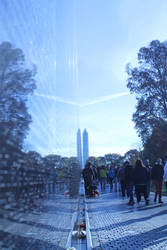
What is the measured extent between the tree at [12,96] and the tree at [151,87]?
79.8 ft

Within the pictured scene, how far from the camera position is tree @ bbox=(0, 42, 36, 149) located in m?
0.90

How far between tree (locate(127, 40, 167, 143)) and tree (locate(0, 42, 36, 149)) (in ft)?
79.8

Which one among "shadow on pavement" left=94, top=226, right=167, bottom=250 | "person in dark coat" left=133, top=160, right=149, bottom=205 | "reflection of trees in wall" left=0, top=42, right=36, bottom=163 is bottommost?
"shadow on pavement" left=94, top=226, right=167, bottom=250

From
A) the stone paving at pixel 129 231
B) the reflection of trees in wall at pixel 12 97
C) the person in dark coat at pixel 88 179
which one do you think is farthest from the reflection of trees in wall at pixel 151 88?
A: the reflection of trees in wall at pixel 12 97

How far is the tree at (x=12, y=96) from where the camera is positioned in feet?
2.95

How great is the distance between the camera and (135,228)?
17.7ft

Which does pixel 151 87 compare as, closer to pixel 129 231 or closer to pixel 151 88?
pixel 151 88

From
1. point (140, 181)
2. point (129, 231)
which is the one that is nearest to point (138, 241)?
point (129, 231)

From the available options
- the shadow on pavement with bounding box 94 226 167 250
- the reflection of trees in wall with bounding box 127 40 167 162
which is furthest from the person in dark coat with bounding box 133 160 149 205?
the reflection of trees in wall with bounding box 127 40 167 162

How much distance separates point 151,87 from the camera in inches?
1001

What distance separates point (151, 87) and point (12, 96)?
83.4 ft

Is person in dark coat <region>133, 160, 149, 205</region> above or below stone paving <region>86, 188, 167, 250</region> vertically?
above

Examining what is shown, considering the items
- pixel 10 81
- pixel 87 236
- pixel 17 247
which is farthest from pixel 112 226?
pixel 10 81

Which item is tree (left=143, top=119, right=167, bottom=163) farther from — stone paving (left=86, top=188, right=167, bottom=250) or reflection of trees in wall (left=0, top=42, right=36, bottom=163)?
reflection of trees in wall (left=0, top=42, right=36, bottom=163)
